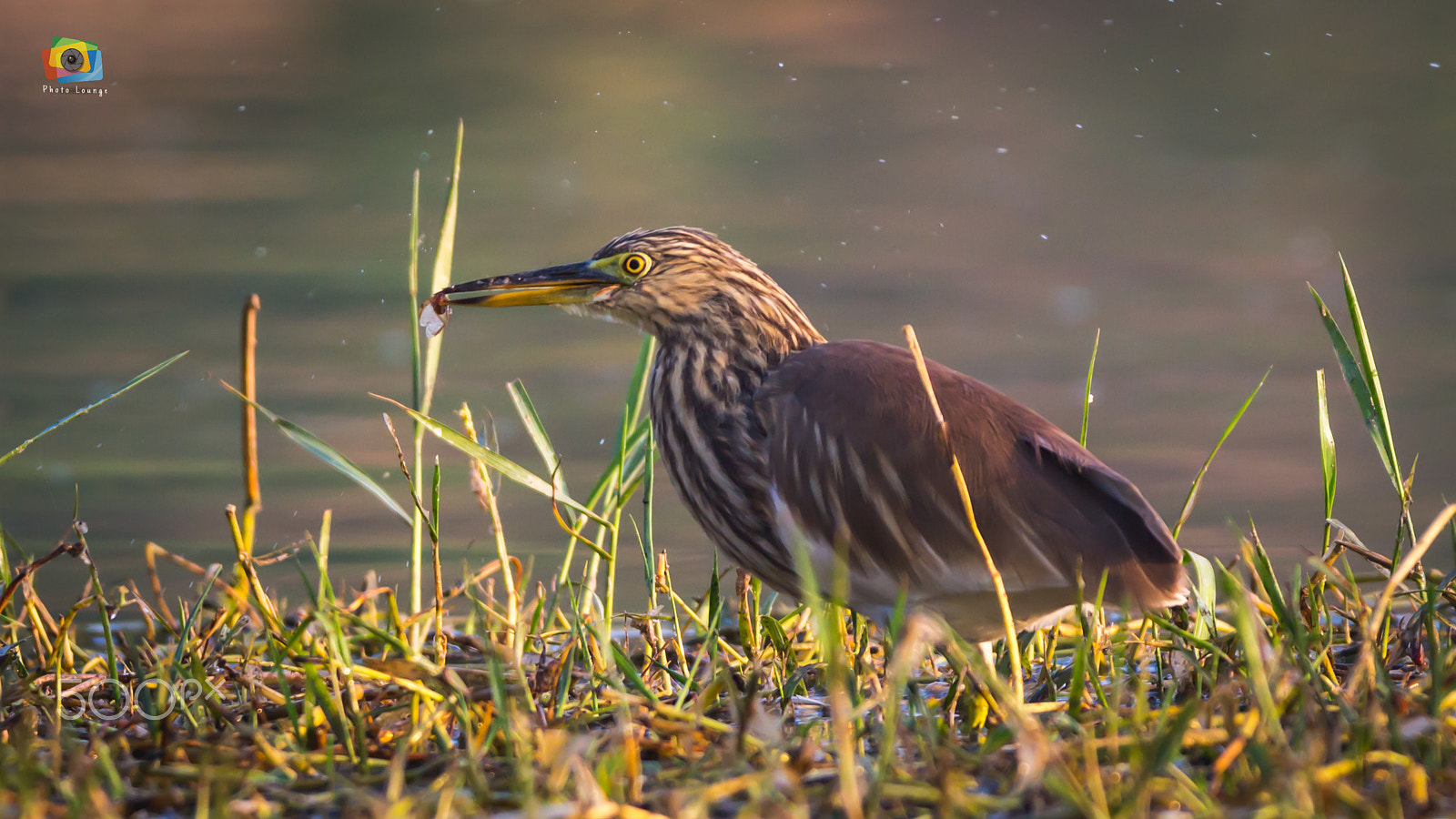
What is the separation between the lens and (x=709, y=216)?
10.9m

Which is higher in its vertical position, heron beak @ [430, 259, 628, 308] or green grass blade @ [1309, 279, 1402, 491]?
heron beak @ [430, 259, 628, 308]

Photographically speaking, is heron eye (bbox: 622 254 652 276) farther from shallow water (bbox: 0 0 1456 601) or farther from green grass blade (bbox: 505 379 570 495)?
shallow water (bbox: 0 0 1456 601)

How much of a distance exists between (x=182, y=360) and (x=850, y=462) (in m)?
5.47

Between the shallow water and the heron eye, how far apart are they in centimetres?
140

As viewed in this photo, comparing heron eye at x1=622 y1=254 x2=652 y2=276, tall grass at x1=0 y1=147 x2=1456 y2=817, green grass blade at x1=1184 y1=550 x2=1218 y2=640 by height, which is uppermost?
heron eye at x1=622 y1=254 x2=652 y2=276

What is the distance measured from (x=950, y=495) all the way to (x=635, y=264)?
886mm

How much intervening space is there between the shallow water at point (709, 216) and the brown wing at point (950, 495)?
66.9 inches

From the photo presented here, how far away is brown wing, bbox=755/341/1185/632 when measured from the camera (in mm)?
2498

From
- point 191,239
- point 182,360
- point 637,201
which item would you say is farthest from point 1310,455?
point 191,239

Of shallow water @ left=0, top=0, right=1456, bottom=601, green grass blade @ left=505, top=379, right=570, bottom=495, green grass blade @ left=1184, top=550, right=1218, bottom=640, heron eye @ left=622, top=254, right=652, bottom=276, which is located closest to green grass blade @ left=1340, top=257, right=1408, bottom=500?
green grass blade @ left=1184, top=550, right=1218, bottom=640

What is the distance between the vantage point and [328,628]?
2.21 meters

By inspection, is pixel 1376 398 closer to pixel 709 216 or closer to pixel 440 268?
pixel 440 268

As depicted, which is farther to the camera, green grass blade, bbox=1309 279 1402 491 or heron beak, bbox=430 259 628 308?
heron beak, bbox=430 259 628 308

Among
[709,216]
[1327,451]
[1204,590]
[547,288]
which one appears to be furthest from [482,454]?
[709,216]
